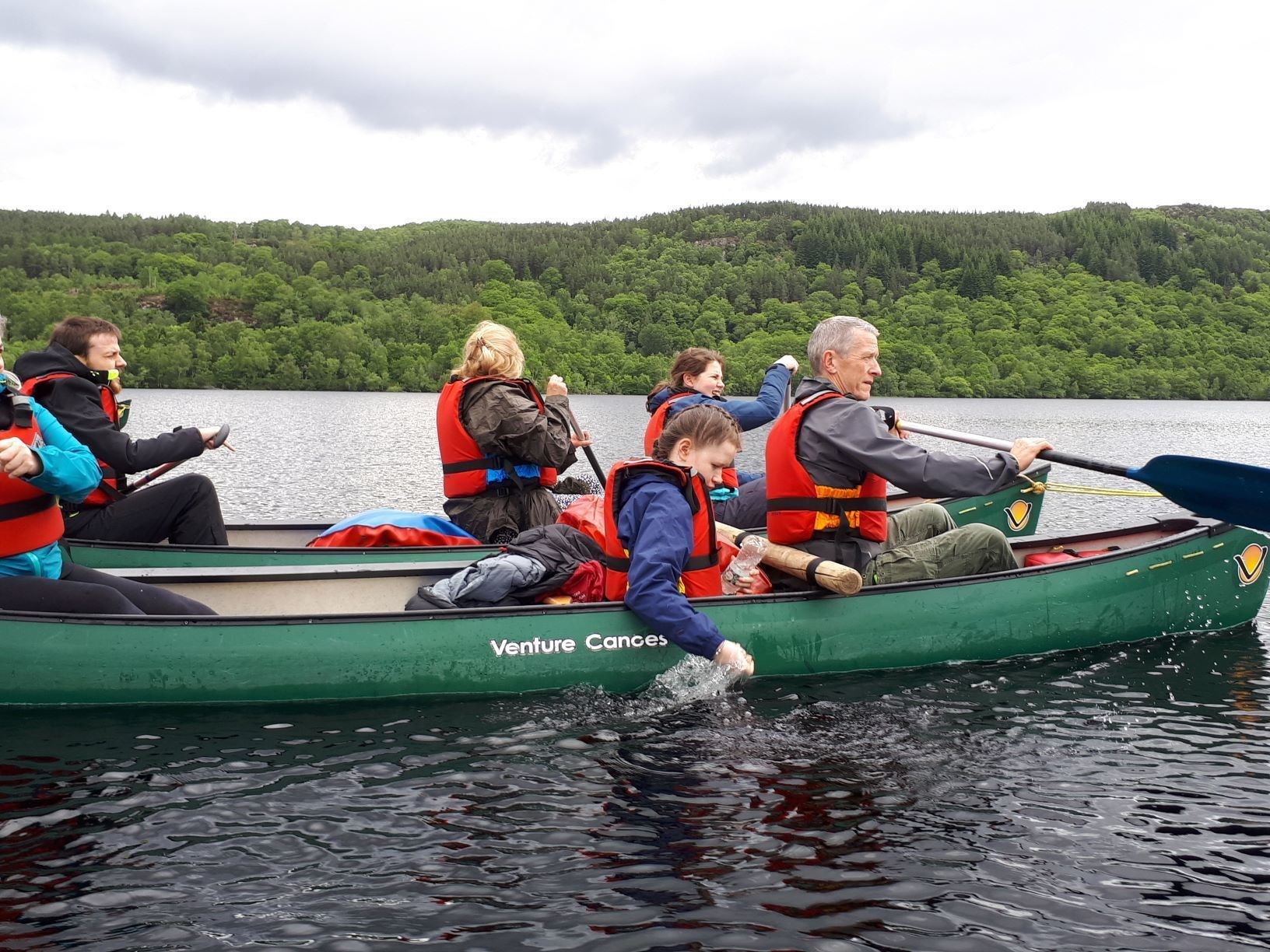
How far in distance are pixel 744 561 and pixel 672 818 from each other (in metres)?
2.31

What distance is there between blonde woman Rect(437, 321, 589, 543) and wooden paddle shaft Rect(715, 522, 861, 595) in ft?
5.64

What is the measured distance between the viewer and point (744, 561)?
22.3 feet

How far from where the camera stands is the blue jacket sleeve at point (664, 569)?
223 inches

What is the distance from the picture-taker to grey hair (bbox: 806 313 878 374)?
6504 millimetres

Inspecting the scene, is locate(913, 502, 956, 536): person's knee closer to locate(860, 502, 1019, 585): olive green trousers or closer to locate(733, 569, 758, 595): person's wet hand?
locate(860, 502, 1019, 585): olive green trousers

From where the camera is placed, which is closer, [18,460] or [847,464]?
[18,460]

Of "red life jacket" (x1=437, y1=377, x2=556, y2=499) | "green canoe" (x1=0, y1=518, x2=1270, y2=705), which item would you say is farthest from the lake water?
"red life jacket" (x1=437, y1=377, x2=556, y2=499)

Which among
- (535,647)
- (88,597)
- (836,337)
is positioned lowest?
(535,647)

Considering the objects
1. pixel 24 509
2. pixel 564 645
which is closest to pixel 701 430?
pixel 564 645

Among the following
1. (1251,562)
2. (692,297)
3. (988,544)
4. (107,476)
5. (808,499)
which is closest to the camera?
(808,499)

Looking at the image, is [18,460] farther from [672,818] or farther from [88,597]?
[672,818]

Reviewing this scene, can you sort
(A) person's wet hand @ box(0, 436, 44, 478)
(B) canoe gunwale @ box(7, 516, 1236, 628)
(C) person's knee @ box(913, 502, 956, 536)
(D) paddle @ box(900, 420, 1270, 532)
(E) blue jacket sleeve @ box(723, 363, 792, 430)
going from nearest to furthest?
(A) person's wet hand @ box(0, 436, 44, 478) → (B) canoe gunwale @ box(7, 516, 1236, 628) → (D) paddle @ box(900, 420, 1270, 532) → (C) person's knee @ box(913, 502, 956, 536) → (E) blue jacket sleeve @ box(723, 363, 792, 430)

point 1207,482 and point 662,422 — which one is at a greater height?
point 662,422

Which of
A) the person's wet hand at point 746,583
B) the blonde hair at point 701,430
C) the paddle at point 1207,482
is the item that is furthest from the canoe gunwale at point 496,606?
the blonde hair at point 701,430
